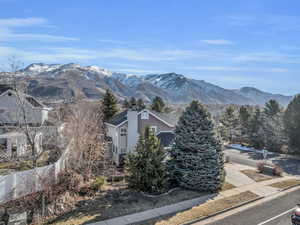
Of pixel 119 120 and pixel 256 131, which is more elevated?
pixel 119 120

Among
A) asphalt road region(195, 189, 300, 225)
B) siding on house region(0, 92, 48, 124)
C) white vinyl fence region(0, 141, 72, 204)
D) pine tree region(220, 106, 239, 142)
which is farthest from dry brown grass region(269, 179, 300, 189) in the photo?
pine tree region(220, 106, 239, 142)

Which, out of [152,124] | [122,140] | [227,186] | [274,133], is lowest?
[227,186]

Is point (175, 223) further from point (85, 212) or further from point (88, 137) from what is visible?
point (88, 137)

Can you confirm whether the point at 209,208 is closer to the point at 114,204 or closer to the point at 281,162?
the point at 114,204

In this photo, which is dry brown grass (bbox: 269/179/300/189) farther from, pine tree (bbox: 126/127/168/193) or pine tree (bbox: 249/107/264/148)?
pine tree (bbox: 249/107/264/148)

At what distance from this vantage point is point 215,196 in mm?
13961

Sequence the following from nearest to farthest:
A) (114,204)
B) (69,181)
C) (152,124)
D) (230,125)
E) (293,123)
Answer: (114,204) < (69,181) < (152,124) < (293,123) < (230,125)

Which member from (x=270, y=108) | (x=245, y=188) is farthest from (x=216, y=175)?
(x=270, y=108)

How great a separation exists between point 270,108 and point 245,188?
109 ft

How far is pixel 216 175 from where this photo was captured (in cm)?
1465

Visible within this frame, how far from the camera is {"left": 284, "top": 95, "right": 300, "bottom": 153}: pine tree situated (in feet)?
110

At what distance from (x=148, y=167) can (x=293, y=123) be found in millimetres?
30961

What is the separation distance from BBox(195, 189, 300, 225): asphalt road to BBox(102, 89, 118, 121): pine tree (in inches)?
1070

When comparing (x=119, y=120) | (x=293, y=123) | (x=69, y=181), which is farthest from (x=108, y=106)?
(x=293, y=123)
